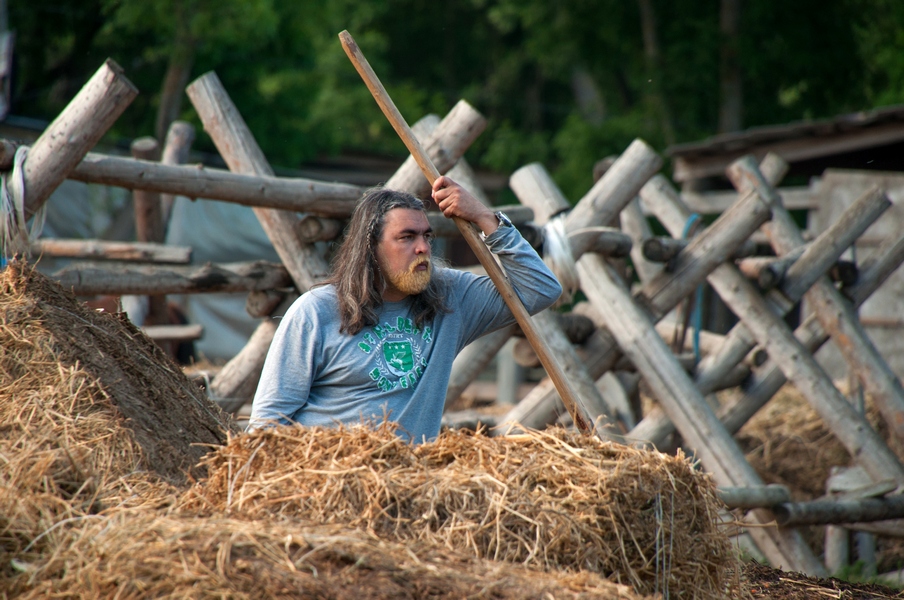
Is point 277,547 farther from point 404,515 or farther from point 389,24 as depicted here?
point 389,24

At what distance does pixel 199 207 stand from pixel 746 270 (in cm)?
708

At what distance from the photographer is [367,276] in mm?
3428

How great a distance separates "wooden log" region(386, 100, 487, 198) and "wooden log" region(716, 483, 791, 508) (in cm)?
215

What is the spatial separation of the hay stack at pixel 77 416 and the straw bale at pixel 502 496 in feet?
1.14

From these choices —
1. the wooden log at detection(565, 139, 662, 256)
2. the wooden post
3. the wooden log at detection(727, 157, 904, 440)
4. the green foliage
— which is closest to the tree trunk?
the green foliage

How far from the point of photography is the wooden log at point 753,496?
4672 mm

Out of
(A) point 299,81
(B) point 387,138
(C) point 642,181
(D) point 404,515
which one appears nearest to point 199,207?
(A) point 299,81

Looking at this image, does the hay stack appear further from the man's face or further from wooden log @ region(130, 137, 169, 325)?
wooden log @ region(130, 137, 169, 325)

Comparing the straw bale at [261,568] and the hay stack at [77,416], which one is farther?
the hay stack at [77,416]

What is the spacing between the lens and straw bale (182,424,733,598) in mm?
2379

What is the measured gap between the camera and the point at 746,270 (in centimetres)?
627

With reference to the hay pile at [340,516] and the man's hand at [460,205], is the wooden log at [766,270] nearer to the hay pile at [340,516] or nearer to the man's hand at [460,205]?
the man's hand at [460,205]

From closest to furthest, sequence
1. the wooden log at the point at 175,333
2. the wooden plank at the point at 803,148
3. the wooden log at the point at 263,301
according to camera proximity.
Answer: the wooden log at the point at 263,301, the wooden log at the point at 175,333, the wooden plank at the point at 803,148

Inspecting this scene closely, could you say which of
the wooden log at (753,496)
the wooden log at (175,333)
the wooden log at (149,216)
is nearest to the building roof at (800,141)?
the wooden log at (753,496)
